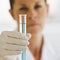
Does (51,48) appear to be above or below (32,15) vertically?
below

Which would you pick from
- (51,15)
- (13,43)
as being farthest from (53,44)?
(13,43)

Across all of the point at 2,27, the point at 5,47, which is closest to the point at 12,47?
the point at 5,47

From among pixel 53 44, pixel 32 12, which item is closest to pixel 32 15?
pixel 32 12

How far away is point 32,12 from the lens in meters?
0.94

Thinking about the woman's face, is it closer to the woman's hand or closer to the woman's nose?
the woman's nose

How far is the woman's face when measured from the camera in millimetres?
934

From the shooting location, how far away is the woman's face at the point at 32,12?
0.93 m

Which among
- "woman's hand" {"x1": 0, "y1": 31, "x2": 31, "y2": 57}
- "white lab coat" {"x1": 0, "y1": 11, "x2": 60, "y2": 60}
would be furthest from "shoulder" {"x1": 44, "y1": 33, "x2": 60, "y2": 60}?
"woman's hand" {"x1": 0, "y1": 31, "x2": 31, "y2": 57}

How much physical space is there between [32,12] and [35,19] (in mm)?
38

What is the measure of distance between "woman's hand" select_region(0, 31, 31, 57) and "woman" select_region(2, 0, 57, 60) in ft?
0.71

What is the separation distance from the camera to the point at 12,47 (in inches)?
28.8

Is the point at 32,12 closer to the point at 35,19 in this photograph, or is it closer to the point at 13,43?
the point at 35,19

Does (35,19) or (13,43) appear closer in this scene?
(13,43)

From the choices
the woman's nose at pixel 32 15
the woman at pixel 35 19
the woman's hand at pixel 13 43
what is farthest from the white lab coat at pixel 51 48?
the woman's hand at pixel 13 43
